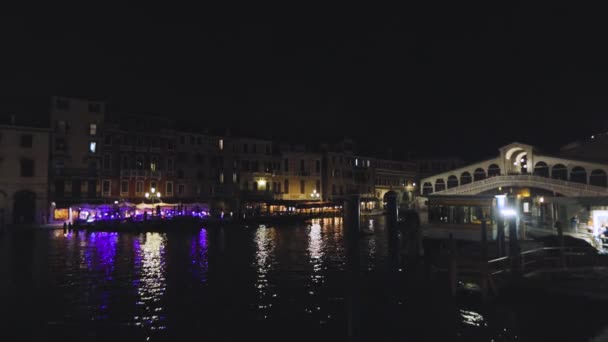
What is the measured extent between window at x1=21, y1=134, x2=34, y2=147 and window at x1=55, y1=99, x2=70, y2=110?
4.61 meters

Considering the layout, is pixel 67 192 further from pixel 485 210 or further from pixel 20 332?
pixel 485 210

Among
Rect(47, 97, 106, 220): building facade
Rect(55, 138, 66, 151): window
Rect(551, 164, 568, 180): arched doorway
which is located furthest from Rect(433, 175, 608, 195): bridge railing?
Rect(55, 138, 66, 151): window

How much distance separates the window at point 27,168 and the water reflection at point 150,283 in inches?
786

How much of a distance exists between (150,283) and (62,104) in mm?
37333

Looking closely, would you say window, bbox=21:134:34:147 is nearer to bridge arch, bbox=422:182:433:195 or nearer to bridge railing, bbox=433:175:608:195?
bridge railing, bbox=433:175:608:195

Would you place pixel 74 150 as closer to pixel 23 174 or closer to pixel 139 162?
pixel 23 174

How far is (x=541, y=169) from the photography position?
188 feet

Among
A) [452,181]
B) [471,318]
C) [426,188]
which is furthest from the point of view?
[426,188]

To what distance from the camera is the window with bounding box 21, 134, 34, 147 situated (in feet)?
150

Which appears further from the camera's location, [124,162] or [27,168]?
[124,162]

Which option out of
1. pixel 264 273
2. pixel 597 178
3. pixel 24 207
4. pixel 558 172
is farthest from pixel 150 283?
pixel 558 172

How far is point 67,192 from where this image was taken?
4862cm

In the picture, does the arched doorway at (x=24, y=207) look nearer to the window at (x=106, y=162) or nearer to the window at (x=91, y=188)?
the window at (x=91, y=188)

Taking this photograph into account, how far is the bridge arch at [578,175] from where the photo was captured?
51787mm
